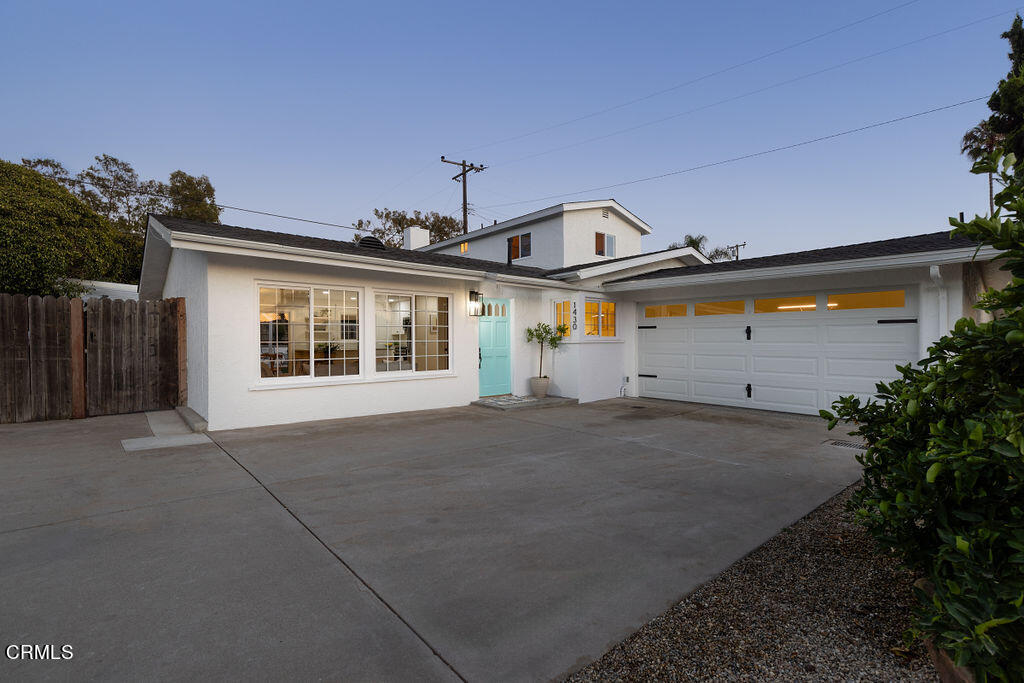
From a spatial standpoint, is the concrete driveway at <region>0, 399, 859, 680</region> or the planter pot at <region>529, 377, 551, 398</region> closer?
the concrete driveway at <region>0, 399, 859, 680</region>

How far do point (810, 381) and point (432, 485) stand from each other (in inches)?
288

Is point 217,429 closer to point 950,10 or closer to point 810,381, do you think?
point 810,381

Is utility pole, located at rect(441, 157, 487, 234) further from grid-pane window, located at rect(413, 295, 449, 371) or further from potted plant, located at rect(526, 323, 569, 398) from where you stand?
grid-pane window, located at rect(413, 295, 449, 371)

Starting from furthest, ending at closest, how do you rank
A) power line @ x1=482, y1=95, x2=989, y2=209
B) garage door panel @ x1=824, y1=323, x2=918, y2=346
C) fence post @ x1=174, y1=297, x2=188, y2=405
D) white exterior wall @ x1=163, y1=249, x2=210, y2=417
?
power line @ x1=482, y1=95, x2=989, y2=209
fence post @ x1=174, y1=297, x2=188, y2=405
garage door panel @ x1=824, y1=323, x2=918, y2=346
white exterior wall @ x1=163, y1=249, x2=210, y2=417

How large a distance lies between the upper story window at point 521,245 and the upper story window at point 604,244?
8.21 ft

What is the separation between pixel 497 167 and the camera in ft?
72.4

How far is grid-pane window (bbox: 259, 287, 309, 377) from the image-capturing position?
7.02 meters

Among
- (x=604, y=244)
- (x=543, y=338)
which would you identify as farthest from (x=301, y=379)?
(x=604, y=244)

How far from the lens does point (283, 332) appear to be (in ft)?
23.6

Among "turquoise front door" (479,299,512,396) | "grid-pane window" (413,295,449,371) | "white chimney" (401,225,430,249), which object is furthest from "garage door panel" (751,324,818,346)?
"white chimney" (401,225,430,249)

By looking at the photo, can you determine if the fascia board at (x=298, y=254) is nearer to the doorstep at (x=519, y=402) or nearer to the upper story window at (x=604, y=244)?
the doorstep at (x=519, y=402)

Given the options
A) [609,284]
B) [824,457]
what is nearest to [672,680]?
[824,457]

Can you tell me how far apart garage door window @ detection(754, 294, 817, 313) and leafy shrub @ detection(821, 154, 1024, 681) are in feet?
23.6

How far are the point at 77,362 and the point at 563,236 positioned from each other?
502 inches
